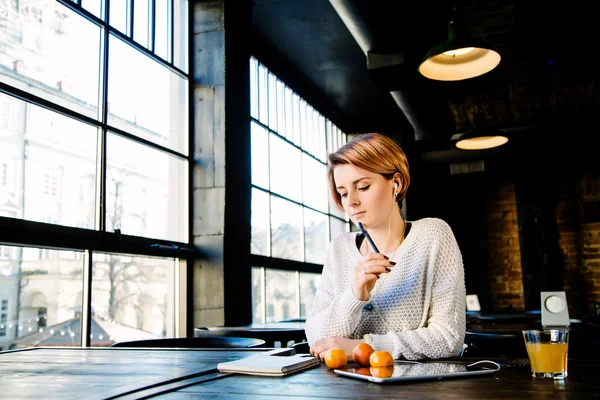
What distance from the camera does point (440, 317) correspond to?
1479mm

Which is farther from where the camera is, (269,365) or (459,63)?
(459,63)

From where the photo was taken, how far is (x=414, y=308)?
5.05 ft

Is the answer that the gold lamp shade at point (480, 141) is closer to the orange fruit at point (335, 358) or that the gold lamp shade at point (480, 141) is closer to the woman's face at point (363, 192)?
the woman's face at point (363, 192)

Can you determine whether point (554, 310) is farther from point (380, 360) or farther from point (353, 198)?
point (380, 360)

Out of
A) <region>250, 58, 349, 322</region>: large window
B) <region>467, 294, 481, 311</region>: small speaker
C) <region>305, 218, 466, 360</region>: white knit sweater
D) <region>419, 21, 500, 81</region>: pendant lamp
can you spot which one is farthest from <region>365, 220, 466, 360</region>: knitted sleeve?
<region>467, 294, 481, 311</region>: small speaker

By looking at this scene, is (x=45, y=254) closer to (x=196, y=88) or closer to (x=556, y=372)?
(x=196, y=88)

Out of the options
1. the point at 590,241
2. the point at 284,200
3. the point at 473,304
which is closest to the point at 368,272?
the point at 284,200

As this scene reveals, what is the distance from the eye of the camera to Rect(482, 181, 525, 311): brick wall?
9.33m

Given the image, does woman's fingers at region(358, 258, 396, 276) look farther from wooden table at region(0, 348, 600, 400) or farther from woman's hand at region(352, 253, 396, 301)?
wooden table at region(0, 348, 600, 400)

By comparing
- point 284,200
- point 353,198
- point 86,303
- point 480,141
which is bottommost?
point 86,303

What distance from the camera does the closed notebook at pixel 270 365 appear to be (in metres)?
1.16

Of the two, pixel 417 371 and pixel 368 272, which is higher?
pixel 368 272

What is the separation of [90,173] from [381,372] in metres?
2.59

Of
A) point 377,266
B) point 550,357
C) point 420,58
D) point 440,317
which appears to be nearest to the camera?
point 550,357
